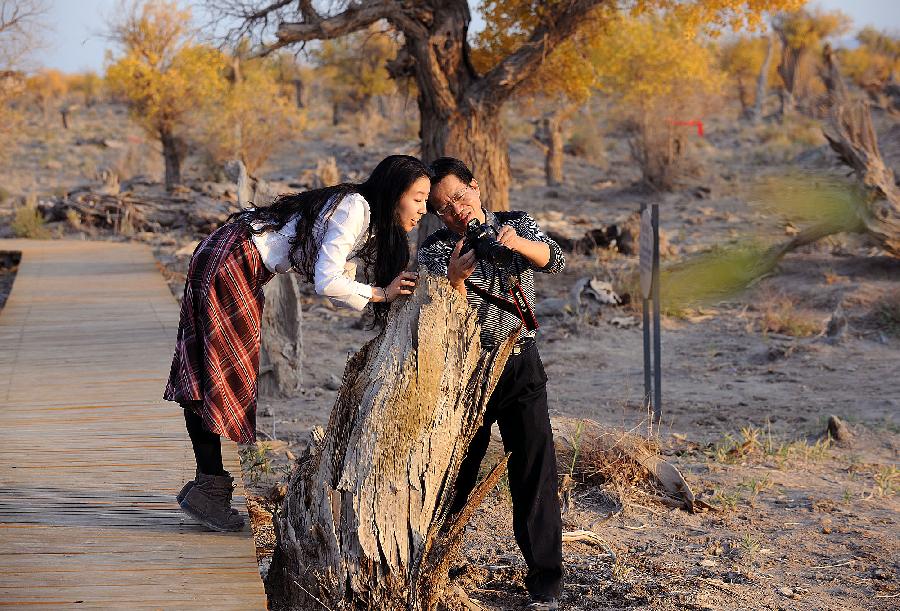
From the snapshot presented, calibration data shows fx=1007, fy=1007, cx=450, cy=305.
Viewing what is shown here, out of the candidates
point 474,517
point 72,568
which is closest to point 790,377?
point 474,517

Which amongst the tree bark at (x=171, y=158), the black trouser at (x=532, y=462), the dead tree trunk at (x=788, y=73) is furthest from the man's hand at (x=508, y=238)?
the tree bark at (x=171, y=158)

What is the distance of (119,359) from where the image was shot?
6.93 metres

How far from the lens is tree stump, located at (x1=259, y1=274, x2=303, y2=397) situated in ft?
24.4

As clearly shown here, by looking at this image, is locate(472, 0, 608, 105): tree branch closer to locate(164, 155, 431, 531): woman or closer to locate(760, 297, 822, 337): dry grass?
locate(760, 297, 822, 337): dry grass

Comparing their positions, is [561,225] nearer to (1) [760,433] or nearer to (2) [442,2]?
(2) [442,2]

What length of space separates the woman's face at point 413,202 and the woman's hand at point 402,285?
0.21 metres

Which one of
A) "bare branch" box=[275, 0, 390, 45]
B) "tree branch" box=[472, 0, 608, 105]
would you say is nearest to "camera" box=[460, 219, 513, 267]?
"bare branch" box=[275, 0, 390, 45]

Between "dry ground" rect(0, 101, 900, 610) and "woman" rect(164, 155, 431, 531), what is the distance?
37.4 inches

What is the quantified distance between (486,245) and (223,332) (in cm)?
101

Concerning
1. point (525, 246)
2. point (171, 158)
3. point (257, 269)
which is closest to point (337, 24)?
point (257, 269)

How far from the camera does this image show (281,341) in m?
→ 7.59

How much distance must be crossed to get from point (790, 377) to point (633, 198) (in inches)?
492

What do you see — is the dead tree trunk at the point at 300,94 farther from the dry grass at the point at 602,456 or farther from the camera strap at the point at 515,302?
the camera strap at the point at 515,302

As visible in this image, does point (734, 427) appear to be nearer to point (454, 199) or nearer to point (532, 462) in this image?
point (532, 462)
